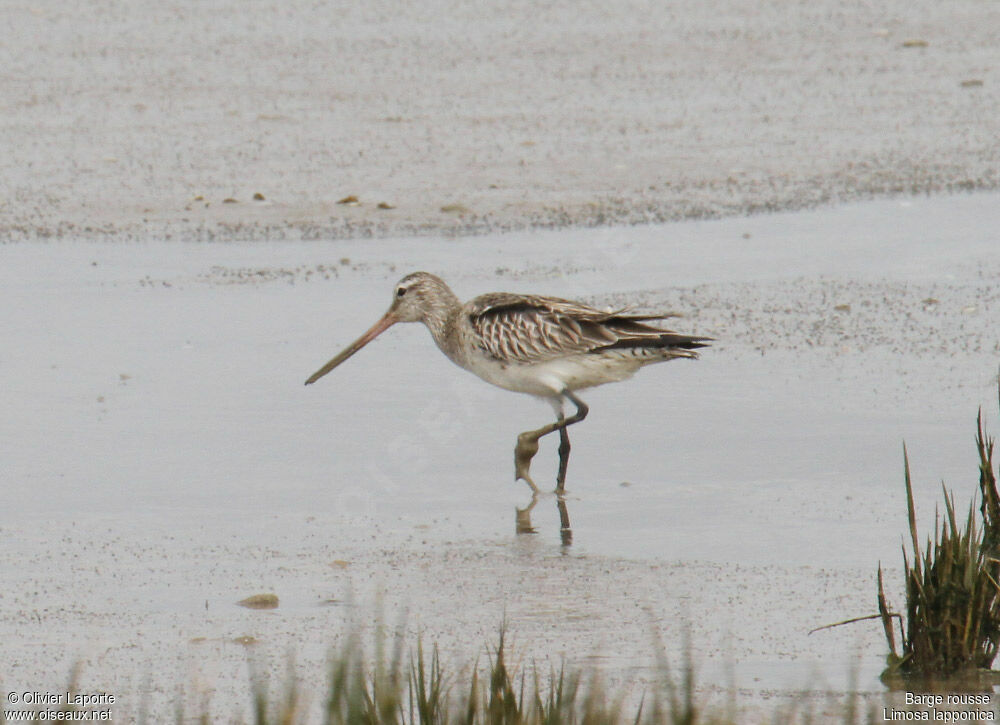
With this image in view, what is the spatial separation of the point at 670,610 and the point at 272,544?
1.59 meters

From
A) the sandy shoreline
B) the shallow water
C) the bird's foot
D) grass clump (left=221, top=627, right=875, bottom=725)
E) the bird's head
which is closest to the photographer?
grass clump (left=221, top=627, right=875, bottom=725)

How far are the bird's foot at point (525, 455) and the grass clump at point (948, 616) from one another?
2.46 metres

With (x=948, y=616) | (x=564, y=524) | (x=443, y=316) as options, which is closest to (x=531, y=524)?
(x=564, y=524)

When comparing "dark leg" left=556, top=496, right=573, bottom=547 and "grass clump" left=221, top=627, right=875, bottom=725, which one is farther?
"dark leg" left=556, top=496, right=573, bottom=547

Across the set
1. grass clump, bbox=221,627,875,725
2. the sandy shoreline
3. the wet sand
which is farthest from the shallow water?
grass clump, bbox=221,627,875,725

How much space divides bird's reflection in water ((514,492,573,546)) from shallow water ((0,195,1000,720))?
41 mm

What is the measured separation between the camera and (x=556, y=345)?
25.7ft

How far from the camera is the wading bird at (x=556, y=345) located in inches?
304

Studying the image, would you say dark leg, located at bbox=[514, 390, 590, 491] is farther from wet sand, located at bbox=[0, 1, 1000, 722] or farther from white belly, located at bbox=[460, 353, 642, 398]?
white belly, located at bbox=[460, 353, 642, 398]

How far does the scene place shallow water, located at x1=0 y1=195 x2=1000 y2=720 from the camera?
581 cm

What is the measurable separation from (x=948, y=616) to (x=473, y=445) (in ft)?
10.8

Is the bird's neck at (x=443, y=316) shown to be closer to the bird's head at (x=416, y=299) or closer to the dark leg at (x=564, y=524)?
the bird's head at (x=416, y=299)

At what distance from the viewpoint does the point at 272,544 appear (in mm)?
6551

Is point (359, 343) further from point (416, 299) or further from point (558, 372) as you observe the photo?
point (558, 372)
